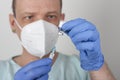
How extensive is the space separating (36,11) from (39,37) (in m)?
0.12

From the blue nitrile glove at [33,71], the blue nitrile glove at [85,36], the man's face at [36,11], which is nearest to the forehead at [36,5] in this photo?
the man's face at [36,11]

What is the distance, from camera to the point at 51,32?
3.95 feet

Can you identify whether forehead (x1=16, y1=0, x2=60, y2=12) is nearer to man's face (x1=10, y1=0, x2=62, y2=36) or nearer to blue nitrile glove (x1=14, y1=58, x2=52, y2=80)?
man's face (x1=10, y1=0, x2=62, y2=36)

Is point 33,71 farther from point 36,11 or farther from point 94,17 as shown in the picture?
point 94,17

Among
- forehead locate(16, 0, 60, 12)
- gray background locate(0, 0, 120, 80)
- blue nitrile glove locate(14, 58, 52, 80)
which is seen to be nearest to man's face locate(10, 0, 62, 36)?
forehead locate(16, 0, 60, 12)

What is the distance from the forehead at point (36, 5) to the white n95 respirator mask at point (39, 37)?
7 centimetres

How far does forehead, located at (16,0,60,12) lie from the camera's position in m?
1.23

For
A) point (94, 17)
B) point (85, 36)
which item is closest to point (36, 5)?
point (85, 36)

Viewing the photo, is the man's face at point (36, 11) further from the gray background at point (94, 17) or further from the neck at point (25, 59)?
the gray background at point (94, 17)

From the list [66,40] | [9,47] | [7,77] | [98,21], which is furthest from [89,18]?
[7,77]

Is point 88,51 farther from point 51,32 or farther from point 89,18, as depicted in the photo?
point 89,18

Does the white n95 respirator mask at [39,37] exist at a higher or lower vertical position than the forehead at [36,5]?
lower

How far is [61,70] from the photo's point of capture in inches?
53.7

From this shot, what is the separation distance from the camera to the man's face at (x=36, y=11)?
4.01ft
